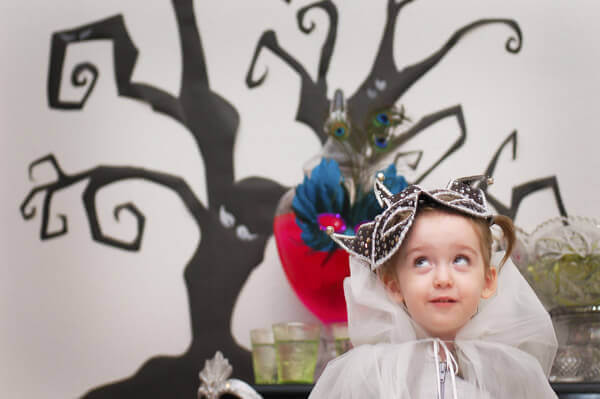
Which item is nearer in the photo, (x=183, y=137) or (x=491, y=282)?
(x=491, y=282)

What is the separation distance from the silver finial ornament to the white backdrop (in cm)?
32

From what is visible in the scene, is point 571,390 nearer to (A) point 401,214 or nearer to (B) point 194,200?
(A) point 401,214

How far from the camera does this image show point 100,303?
5.58ft

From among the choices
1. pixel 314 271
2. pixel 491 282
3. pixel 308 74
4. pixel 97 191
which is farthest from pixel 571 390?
pixel 97 191

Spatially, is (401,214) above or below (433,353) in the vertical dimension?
above

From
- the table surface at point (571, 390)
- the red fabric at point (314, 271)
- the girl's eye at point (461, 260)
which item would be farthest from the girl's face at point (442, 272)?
the red fabric at point (314, 271)

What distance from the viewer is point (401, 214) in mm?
1065

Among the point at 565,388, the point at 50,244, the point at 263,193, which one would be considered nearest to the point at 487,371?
the point at 565,388

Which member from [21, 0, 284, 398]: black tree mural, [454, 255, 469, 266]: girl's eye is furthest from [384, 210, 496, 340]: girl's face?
[21, 0, 284, 398]: black tree mural

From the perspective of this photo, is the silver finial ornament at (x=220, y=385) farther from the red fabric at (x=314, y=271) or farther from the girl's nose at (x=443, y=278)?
the girl's nose at (x=443, y=278)

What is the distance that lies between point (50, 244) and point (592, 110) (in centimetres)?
133

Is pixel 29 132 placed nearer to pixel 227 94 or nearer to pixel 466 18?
pixel 227 94

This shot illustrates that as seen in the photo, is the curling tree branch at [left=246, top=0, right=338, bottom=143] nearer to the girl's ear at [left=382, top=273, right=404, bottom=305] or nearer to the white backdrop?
the white backdrop

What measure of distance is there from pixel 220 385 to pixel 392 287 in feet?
1.32
